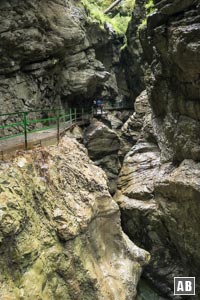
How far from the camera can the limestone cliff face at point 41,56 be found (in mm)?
14180

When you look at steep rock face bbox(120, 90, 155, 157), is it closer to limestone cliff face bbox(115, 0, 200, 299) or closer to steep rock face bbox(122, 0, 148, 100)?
steep rock face bbox(122, 0, 148, 100)

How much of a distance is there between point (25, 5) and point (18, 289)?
13349 mm

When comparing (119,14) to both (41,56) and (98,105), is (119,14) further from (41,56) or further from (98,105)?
(41,56)

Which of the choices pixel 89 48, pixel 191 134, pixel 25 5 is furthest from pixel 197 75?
pixel 89 48

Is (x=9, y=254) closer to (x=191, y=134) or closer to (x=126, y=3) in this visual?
(x=191, y=134)

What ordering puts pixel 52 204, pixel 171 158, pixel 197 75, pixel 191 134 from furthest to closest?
pixel 171 158 → pixel 191 134 → pixel 197 75 → pixel 52 204

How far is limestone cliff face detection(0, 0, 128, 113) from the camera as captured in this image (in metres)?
14.2

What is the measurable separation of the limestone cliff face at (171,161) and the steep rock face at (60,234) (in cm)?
403

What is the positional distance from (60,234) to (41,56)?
38.1ft

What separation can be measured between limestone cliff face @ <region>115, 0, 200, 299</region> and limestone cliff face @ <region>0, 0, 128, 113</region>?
16.3 ft

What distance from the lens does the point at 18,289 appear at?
5.71 metres

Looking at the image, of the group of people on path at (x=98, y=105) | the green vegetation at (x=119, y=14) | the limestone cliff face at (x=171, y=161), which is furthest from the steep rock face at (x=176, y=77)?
the green vegetation at (x=119, y=14)

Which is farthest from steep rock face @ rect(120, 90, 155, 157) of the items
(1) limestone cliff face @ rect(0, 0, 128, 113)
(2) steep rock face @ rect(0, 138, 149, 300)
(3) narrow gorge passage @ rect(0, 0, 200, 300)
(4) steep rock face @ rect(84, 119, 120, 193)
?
(2) steep rock face @ rect(0, 138, 149, 300)

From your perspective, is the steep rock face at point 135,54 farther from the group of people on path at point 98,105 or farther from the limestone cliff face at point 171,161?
the limestone cliff face at point 171,161
